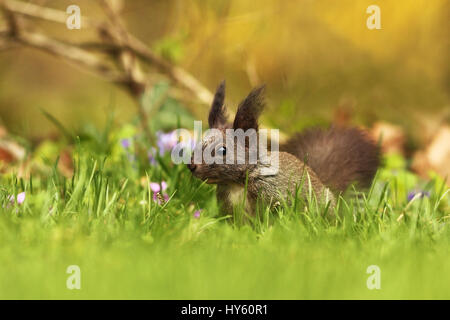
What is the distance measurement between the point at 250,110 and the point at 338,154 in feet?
2.51

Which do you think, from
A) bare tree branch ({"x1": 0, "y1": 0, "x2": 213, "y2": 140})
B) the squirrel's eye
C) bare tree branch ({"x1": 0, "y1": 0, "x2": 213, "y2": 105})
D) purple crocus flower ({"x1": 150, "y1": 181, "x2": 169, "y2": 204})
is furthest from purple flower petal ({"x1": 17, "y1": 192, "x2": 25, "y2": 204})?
bare tree branch ({"x1": 0, "y1": 0, "x2": 213, "y2": 105})

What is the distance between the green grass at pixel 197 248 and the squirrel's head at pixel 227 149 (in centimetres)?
19

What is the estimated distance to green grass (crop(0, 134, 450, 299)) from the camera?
5.97 feet

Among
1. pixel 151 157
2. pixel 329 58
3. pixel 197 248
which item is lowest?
pixel 197 248

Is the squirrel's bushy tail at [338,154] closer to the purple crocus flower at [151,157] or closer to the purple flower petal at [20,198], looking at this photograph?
the purple crocus flower at [151,157]

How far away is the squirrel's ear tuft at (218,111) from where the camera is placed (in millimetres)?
2643

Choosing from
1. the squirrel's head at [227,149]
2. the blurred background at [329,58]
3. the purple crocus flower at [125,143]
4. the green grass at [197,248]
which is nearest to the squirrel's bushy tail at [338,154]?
the green grass at [197,248]

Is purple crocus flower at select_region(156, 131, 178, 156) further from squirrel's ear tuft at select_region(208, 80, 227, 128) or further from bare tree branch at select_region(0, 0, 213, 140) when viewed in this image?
bare tree branch at select_region(0, 0, 213, 140)

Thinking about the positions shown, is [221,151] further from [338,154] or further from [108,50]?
[108,50]

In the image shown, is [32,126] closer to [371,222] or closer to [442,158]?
[442,158]

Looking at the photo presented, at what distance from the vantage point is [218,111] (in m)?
2.68

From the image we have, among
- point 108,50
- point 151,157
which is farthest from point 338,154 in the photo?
point 108,50

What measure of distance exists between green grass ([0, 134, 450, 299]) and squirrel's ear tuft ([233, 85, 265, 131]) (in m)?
0.41
